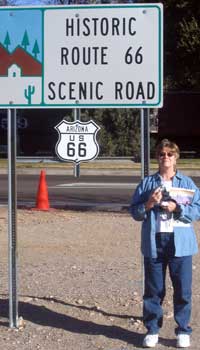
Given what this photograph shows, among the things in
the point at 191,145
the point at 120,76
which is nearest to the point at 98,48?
the point at 120,76

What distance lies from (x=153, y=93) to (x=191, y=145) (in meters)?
29.5

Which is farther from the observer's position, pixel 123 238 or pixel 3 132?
pixel 3 132

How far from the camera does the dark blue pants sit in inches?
224

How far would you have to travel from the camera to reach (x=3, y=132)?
36781 mm

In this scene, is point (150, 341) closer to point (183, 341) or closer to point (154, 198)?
point (183, 341)

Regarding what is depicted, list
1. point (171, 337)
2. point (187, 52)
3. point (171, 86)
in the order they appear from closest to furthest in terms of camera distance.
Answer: point (171, 337), point (187, 52), point (171, 86)

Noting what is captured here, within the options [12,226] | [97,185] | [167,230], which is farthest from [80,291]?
[97,185]

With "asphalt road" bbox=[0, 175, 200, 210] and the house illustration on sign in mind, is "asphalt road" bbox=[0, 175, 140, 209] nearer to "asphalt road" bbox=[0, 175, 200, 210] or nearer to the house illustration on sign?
"asphalt road" bbox=[0, 175, 200, 210]

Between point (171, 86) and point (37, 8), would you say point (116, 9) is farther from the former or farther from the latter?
point (171, 86)

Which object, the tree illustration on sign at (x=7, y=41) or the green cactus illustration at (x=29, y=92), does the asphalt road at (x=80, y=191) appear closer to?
the green cactus illustration at (x=29, y=92)

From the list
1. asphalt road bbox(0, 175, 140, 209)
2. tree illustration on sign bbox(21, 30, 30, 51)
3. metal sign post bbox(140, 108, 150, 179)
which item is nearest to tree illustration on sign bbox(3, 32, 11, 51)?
tree illustration on sign bbox(21, 30, 30, 51)

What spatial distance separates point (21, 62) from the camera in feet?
20.5

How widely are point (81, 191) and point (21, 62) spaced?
13.1m

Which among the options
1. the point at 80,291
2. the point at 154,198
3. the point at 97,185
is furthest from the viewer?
the point at 97,185
